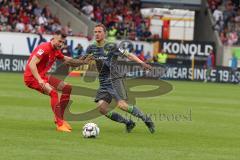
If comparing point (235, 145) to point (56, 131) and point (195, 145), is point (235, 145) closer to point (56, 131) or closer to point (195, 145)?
point (195, 145)

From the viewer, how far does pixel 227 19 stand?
50719 millimetres

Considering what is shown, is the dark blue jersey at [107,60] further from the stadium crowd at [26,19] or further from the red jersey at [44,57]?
the stadium crowd at [26,19]

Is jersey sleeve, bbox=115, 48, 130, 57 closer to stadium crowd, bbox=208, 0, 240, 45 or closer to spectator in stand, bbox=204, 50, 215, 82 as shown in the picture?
spectator in stand, bbox=204, 50, 215, 82

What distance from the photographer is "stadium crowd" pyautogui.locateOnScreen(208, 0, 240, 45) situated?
48938 mm

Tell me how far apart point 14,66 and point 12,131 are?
27.6 meters

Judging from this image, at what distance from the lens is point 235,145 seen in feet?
45.5

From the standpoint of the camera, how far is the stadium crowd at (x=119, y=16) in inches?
1863

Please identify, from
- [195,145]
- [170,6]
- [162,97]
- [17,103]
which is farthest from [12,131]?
[170,6]

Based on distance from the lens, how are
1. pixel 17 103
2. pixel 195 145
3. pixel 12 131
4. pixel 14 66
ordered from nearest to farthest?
pixel 195 145, pixel 12 131, pixel 17 103, pixel 14 66

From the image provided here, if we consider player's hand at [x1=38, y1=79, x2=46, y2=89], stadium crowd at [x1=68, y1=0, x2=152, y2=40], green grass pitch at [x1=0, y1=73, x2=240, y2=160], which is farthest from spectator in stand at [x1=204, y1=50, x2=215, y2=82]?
player's hand at [x1=38, y1=79, x2=46, y2=89]

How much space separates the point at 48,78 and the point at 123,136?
7.00 feet

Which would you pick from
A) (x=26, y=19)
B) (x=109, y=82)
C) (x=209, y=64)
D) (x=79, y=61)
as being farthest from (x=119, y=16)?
(x=109, y=82)

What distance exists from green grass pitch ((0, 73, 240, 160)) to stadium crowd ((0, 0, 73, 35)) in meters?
21.0

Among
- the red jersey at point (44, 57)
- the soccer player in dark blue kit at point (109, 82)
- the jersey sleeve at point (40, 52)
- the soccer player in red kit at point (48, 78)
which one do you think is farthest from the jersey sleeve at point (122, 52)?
the jersey sleeve at point (40, 52)
